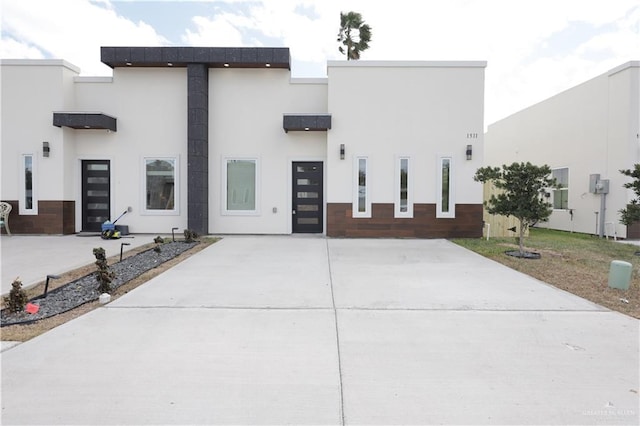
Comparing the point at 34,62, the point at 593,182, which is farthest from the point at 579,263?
the point at 34,62

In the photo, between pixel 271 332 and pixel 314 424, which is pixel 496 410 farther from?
pixel 271 332

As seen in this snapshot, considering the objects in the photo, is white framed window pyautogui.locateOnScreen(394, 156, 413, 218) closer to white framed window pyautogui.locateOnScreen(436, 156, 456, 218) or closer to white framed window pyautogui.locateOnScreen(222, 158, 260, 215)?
white framed window pyautogui.locateOnScreen(436, 156, 456, 218)

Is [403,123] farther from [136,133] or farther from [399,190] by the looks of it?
[136,133]

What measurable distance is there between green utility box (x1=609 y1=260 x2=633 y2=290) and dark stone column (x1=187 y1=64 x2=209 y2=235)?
9962mm

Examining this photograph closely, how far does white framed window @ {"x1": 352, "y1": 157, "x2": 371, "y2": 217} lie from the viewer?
11555 mm

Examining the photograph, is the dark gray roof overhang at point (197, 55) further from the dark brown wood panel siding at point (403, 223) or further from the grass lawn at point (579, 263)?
the grass lawn at point (579, 263)

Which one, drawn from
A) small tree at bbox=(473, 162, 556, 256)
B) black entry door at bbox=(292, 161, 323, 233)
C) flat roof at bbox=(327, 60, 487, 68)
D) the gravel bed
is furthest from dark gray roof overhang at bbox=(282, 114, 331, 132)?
the gravel bed

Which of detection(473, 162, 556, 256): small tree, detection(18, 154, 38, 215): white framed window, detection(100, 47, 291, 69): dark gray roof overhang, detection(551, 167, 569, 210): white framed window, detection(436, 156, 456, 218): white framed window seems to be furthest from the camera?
detection(551, 167, 569, 210): white framed window

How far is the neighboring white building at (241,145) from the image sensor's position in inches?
452

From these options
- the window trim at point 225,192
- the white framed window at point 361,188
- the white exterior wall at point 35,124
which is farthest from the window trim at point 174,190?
the white framed window at point 361,188

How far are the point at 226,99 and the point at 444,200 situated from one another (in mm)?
7441

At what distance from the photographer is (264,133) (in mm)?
12148

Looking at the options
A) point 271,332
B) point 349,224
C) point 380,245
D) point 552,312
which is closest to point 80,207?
point 349,224

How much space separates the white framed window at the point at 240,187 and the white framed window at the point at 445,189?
5563 millimetres
